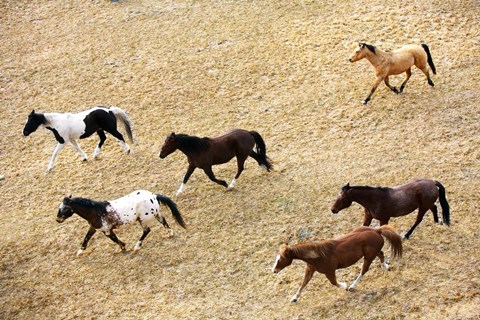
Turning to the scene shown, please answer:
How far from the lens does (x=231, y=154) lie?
34.5 feet

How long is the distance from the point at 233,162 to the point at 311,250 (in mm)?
4139

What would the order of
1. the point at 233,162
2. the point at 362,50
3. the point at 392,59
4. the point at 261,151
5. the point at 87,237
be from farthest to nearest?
the point at 362,50 < the point at 392,59 < the point at 233,162 < the point at 261,151 < the point at 87,237

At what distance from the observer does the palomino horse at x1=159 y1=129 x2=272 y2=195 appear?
10.3 metres

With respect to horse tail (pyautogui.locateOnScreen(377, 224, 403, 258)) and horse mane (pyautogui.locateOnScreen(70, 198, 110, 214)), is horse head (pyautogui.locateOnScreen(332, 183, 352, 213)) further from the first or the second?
horse mane (pyautogui.locateOnScreen(70, 198, 110, 214))

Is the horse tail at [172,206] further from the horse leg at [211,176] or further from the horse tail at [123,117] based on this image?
the horse tail at [123,117]

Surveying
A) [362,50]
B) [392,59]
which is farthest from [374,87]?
[362,50]

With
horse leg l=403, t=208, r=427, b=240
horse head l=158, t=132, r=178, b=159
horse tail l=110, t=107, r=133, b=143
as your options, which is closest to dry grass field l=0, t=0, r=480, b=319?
horse leg l=403, t=208, r=427, b=240

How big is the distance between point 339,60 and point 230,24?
3550 mm

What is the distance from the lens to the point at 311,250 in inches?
306

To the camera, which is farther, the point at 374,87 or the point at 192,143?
the point at 374,87

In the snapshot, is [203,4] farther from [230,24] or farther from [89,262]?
[89,262]

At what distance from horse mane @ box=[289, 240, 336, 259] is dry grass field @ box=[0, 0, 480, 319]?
2.43 ft

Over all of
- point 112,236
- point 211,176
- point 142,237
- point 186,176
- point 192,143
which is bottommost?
point 142,237

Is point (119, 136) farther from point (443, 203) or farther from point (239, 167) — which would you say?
point (443, 203)
